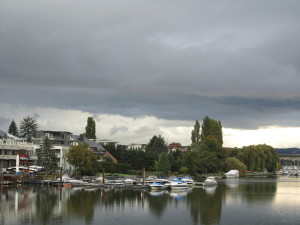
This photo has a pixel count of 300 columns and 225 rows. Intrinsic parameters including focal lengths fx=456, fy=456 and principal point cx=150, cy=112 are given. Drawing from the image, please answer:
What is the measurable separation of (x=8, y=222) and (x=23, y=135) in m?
134

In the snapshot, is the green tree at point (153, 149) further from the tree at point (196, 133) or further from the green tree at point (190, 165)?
the tree at point (196, 133)

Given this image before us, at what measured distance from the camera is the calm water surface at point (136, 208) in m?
57.9

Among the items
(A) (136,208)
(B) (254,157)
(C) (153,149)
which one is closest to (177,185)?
(A) (136,208)

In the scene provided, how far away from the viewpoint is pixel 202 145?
15475cm

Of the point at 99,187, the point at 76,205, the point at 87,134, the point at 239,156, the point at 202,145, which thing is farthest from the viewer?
the point at 239,156

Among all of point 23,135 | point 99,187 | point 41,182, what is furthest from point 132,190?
point 23,135

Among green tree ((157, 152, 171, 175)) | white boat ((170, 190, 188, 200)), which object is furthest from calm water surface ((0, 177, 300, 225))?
green tree ((157, 152, 171, 175))

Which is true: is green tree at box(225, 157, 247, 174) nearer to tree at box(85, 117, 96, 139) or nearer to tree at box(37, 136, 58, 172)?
tree at box(85, 117, 96, 139)

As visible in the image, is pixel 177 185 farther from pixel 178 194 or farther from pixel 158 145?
pixel 158 145

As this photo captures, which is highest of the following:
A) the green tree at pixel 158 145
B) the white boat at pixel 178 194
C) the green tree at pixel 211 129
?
the green tree at pixel 211 129

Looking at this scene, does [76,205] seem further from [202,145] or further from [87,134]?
[87,134]

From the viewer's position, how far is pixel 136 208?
225 ft

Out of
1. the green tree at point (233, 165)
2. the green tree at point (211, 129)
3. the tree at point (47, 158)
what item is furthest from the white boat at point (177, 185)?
the green tree at point (233, 165)

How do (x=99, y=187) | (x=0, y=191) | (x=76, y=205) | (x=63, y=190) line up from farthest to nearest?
(x=99, y=187) < (x=63, y=190) < (x=0, y=191) < (x=76, y=205)
